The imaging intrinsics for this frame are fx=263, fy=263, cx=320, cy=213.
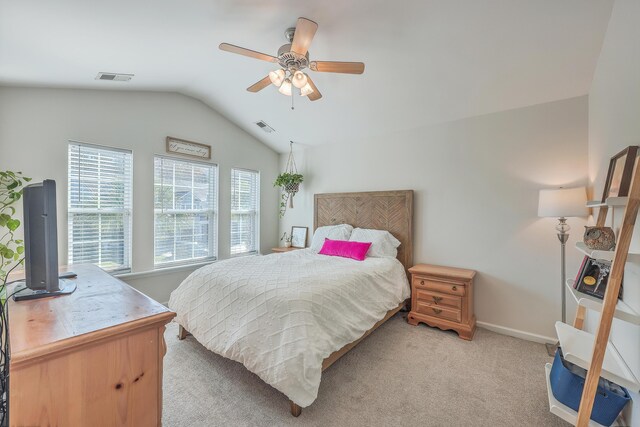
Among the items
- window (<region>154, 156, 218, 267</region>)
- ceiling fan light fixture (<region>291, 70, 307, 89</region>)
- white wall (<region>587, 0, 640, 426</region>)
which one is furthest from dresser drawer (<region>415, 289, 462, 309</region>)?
window (<region>154, 156, 218, 267</region>)

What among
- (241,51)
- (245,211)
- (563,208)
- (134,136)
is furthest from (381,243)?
(134,136)

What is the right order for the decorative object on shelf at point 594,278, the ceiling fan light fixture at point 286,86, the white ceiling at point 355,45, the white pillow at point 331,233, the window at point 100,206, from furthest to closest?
the white pillow at point 331,233
the window at point 100,206
the ceiling fan light fixture at point 286,86
the white ceiling at point 355,45
the decorative object on shelf at point 594,278

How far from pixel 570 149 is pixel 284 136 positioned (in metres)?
3.56

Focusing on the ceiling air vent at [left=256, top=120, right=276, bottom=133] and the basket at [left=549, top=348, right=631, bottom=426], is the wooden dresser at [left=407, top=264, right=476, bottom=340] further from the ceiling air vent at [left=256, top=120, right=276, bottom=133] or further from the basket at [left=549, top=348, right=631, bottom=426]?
the ceiling air vent at [left=256, top=120, right=276, bottom=133]

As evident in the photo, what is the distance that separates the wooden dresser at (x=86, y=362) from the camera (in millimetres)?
789

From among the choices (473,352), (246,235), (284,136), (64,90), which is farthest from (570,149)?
(64,90)

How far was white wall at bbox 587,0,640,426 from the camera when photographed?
137 centimetres

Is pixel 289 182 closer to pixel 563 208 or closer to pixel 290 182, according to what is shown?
pixel 290 182

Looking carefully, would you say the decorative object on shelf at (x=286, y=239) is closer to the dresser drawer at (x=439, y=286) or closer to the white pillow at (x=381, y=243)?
the white pillow at (x=381, y=243)

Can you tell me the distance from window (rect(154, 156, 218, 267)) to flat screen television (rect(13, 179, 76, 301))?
7.66 feet

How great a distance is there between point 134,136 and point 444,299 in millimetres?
4068

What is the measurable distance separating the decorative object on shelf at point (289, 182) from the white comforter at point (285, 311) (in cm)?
191

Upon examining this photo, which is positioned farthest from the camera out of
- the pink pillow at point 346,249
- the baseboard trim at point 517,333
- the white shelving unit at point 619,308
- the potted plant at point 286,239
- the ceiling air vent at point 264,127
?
the potted plant at point 286,239

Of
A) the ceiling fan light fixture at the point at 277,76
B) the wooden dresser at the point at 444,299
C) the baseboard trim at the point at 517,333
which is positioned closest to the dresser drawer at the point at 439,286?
the wooden dresser at the point at 444,299
